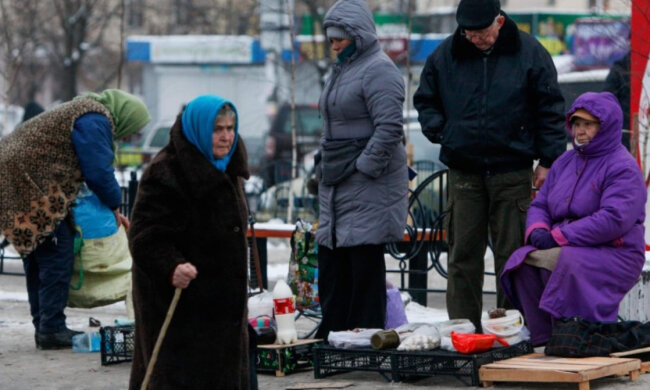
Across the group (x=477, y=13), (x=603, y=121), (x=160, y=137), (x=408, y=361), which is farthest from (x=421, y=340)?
(x=160, y=137)

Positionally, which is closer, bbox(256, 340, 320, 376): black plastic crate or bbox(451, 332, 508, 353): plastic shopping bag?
bbox(451, 332, 508, 353): plastic shopping bag

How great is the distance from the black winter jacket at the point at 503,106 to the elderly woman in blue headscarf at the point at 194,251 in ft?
7.03

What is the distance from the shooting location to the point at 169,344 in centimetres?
529

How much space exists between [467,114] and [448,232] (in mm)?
728

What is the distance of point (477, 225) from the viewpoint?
738cm

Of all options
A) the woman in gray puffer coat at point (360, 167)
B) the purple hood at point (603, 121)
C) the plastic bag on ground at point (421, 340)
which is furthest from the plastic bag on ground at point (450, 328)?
the purple hood at point (603, 121)

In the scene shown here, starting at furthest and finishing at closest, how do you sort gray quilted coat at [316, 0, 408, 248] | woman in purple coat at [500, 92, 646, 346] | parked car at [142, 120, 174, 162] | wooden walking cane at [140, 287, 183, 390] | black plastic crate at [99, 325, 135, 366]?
1. parked car at [142, 120, 174, 162]
2. black plastic crate at [99, 325, 135, 366]
3. gray quilted coat at [316, 0, 408, 248]
4. woman in purple coat at [500, 92, 646, 346]
5. wooden walking cane at [140, 287, 183, 390]

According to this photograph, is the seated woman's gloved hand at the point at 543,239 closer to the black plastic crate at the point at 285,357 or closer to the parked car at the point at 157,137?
the black plastic crate at the point at 285,357

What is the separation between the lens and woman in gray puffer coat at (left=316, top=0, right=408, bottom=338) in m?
7.23

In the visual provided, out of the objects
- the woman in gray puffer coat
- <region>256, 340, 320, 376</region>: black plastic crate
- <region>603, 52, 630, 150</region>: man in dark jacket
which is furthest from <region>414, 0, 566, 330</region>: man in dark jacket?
<region>603, 52, 630, 150</region>: man in dark jacket

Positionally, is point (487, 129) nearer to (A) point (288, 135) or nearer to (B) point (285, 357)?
(B) point (285, 357)

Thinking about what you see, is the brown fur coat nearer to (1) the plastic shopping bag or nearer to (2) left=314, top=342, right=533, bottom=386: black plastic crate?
(2) left=314, top=342, right=533, bottom=386: black plastic crate

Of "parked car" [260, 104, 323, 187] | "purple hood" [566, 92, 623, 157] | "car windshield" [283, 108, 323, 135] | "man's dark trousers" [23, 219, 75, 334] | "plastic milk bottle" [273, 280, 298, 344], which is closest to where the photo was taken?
"purple hood" [566, 92, 623, 157]

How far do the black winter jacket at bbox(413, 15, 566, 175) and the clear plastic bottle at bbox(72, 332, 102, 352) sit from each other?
2526 mm
